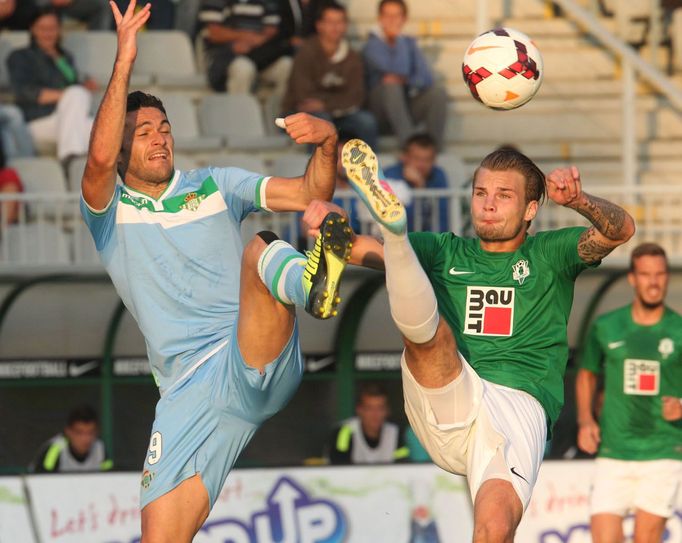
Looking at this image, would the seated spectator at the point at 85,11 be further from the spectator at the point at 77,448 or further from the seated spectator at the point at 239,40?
the spectator at the point at 77,448

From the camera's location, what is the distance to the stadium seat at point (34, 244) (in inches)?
515

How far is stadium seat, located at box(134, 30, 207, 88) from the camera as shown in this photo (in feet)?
50.5

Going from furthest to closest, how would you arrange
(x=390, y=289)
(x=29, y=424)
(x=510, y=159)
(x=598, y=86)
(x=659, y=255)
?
(x=598, y=86)
(x=29, y=424)
(x=659, y=255)
(x=510, y=159)
(x=390, y=289)

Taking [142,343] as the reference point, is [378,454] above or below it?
below

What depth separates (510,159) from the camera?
7012 mm

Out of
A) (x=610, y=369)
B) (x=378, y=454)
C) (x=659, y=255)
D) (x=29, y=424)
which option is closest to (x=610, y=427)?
(x=610, y=369)

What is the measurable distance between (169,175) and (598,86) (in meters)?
9.49

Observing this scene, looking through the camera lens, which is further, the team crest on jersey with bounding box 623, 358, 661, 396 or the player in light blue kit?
the team crest on jersey with bounding box 623, 358, 661, 396

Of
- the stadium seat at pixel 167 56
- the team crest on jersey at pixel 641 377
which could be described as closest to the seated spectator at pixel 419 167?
the stadium seat at pixel 167 56

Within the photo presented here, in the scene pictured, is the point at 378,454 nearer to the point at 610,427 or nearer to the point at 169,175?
the point at 610,427

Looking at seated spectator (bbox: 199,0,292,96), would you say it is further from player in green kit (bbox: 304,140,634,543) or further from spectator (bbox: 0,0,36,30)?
player in green kit (bbox: 304,140,634,543)

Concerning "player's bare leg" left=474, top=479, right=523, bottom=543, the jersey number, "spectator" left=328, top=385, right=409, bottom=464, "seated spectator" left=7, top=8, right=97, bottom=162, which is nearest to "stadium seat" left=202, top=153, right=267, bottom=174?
"seated spectator" left=7, top=8, right=97, bottom=162

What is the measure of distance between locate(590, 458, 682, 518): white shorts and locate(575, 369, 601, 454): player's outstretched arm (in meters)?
0.21

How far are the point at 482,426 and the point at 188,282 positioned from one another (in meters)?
1.51
